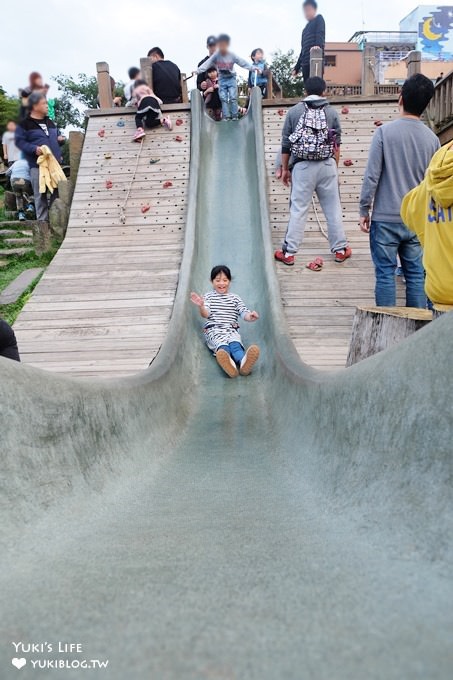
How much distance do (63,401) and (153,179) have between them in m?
6.07

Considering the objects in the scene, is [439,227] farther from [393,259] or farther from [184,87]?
[184,87]

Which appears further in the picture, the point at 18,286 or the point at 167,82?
the point at 167,82

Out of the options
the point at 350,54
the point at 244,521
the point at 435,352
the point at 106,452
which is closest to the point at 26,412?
the point at 106,452

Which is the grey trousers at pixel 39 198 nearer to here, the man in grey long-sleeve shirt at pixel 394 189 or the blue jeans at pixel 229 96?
the blue jeans at pixel 229 96

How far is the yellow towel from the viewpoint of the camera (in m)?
7.62

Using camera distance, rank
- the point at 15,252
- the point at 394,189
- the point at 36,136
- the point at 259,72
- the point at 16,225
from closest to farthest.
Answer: the point at 394,189 → the point at 15,252 → the point at 36,136 → the point at 16,225 → the point at 259,72

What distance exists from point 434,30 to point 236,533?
163 ft

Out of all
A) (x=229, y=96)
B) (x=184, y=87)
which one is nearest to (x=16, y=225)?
(x=184, y=87)

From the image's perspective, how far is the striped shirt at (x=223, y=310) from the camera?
16.2 feet

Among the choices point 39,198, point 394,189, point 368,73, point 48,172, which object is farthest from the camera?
point 368,73

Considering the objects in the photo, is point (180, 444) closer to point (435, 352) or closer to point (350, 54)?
point (435, 352)

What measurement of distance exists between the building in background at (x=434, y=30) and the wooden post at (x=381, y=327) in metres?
44.7

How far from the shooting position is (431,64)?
3594cm

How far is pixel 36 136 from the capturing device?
305 inches
